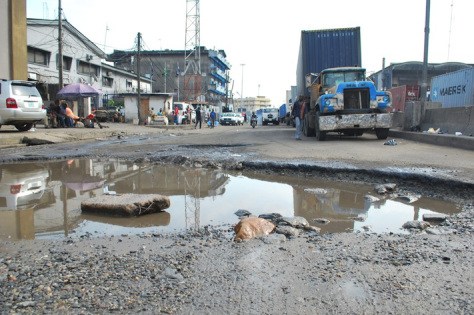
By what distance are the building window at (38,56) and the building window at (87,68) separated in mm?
4258

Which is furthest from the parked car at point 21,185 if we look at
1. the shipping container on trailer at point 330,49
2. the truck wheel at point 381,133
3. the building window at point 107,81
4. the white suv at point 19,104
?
the building window at point 107,81

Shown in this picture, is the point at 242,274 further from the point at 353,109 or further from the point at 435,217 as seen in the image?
the point at 353,109

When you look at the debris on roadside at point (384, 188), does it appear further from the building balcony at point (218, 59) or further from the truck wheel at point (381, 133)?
the building balcony at point (218, 59)

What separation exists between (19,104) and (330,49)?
12.3 meters

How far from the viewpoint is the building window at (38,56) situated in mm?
27120

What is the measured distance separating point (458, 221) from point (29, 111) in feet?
43.1

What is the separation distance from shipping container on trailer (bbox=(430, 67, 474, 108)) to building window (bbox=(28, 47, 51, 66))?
25.3 metres

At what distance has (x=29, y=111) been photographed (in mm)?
13297

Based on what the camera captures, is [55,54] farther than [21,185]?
Yes

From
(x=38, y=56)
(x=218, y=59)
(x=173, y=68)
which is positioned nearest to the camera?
(x=38, y=56)

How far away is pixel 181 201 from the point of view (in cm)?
539

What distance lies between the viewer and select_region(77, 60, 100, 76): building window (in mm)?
33531

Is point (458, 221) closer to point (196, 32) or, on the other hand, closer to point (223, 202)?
point (223, 202)

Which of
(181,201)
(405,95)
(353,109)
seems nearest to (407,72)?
(405,95)
